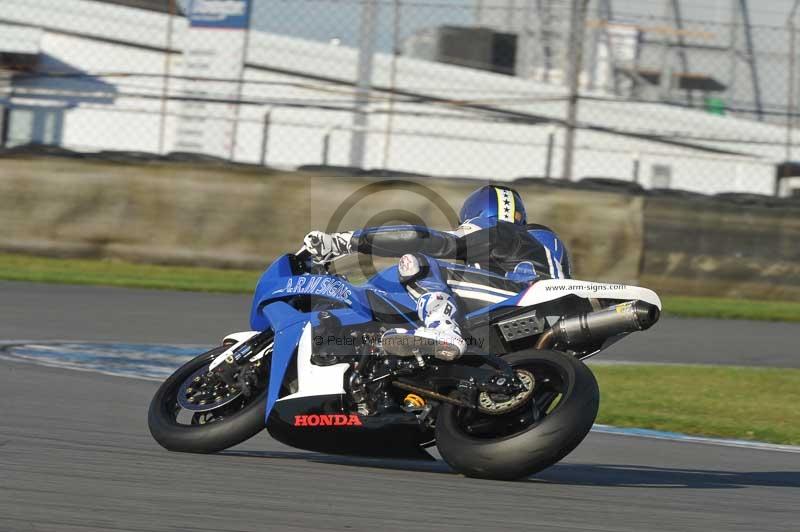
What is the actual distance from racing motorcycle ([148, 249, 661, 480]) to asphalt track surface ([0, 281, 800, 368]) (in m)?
4.44

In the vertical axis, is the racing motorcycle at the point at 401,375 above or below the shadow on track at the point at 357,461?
above

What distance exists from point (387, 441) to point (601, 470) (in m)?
1.14

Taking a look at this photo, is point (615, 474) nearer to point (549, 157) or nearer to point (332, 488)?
point (332, 488)

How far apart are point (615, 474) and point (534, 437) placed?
3.63ft

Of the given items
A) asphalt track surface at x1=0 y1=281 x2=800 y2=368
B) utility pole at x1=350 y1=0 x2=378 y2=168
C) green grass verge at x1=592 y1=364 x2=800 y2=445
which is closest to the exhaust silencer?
green grass verge at x1=592 y1=364 x2=800 y2=445

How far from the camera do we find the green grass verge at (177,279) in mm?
13305

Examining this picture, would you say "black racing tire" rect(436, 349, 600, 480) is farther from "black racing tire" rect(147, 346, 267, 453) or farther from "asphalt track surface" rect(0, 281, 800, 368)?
"asphalt track surface" rect(0, 281, 800, 368)

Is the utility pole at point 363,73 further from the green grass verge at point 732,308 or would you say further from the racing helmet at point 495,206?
the racing helmet at point 495,206

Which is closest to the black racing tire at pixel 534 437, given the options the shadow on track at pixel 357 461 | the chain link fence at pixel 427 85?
the shadow on track at pixel 357 461

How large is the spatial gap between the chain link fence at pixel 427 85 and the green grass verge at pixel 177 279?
1858mm

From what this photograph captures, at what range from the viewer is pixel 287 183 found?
46.4 feet

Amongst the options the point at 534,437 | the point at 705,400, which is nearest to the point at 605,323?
the point at 534,437

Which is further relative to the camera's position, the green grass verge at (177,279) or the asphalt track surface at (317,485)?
the green grass verge at (177,279)

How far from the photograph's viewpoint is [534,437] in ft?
15.4
